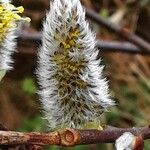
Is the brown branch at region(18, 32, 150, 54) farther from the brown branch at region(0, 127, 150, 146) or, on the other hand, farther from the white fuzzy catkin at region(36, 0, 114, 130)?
the brown branch at region(0, 127, 150, 146)

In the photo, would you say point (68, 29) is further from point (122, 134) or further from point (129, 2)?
point (129, 2)

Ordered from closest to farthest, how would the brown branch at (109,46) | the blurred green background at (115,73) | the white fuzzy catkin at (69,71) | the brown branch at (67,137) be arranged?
the brown branch at (67,137)
the white fuzzy catkin at (69,71)
the brown branch at (109,46)
the blurred green background at (115,73)

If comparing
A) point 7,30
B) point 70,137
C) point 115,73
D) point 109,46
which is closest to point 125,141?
point 70,137

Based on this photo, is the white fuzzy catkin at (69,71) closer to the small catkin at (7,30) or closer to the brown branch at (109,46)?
the small catkin at (7,30)

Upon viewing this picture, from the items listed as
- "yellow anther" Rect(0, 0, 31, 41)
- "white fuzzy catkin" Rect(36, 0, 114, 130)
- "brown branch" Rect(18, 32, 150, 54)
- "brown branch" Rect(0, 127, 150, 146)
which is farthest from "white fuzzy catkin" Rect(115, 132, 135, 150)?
"brown branch" Rect(18, 32, 150, 54)

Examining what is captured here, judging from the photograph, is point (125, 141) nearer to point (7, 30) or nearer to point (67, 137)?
point (67, 137)

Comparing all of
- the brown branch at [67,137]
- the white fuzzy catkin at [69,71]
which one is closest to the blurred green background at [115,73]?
the white fuzzy catkin at [69,71]
